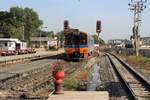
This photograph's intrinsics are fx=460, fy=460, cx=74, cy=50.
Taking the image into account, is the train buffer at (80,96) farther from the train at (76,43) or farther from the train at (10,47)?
the train at (10,47)

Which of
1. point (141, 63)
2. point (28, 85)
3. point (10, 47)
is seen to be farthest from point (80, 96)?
point (10, 47)

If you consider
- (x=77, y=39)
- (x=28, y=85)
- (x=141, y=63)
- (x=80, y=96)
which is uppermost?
(x=77, y=39)

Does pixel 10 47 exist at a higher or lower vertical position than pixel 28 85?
higher

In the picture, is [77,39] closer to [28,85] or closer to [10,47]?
[28,85]

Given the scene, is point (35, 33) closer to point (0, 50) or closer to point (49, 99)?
point (0, 50)

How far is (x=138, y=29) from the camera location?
75.9 meters

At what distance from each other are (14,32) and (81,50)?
8804 centimetres

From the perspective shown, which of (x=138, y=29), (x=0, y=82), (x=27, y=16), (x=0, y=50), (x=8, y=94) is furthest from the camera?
(x=27, y=16)

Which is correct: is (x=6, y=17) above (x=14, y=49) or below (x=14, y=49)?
above

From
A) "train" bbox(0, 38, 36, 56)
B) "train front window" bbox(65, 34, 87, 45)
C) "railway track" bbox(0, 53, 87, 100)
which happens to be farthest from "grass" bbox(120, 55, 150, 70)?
"train" bbox(0, 38, 36, 56)

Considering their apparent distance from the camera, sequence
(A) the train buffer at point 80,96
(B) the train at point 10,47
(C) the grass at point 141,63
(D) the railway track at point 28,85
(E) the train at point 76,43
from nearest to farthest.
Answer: (A) the train buffer at point 80,96, (D) the railway track at point 28,85, (C) the grass at point 141,63, (E) the train at point 76,43, (B) the train at point 10,47

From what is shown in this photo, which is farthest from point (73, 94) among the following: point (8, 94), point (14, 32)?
point (14, 32)

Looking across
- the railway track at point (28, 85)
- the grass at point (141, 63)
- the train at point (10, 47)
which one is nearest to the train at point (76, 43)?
the grass at point (141, 63)

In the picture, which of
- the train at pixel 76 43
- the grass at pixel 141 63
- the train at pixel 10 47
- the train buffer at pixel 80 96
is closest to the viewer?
the train buffer at pixel 80 96
